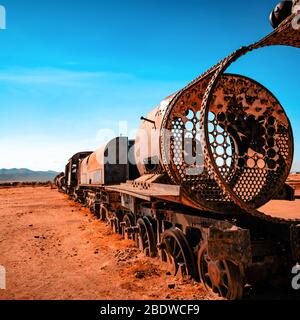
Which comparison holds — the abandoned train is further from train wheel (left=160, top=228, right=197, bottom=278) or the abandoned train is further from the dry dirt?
the dry dirt

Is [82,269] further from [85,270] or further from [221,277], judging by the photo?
[221,277]

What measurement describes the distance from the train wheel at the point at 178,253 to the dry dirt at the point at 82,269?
0.19 metres

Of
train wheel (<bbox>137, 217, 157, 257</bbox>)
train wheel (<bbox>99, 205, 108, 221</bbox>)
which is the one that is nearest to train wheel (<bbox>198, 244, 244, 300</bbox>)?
train wheel (<bbox>137, 217, 157, 257</bbox>)

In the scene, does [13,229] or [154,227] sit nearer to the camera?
[154,227]

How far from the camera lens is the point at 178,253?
225 inches

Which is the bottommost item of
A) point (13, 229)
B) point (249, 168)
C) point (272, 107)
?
point (13, 229)

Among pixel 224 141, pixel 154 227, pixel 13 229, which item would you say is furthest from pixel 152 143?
pixel 13 229

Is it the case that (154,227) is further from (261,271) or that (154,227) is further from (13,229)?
(13,229)

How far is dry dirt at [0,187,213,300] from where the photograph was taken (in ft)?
17.1

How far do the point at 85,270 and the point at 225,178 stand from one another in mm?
3617

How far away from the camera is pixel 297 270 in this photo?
4488mm

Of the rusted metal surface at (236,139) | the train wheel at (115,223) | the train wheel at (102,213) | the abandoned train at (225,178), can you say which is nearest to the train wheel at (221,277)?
the abandoned train at (225,178)

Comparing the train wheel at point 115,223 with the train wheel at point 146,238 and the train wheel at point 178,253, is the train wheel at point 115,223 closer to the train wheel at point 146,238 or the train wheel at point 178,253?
the train wheel at point 146,238

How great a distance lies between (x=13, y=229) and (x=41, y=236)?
7.69 feet
